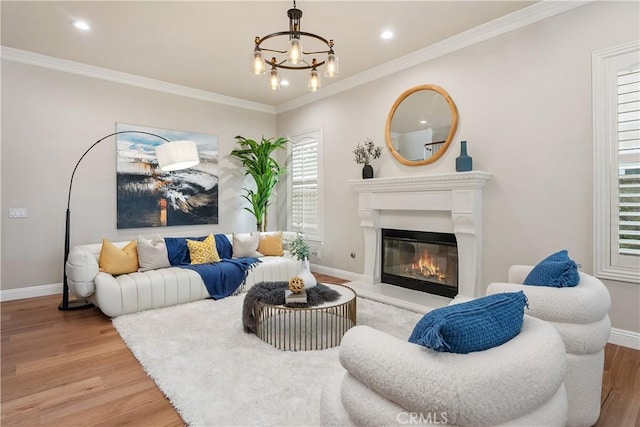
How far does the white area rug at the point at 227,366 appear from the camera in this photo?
1938mm

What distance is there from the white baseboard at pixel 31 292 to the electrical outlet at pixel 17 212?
0.91 m

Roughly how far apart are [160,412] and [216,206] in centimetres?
417

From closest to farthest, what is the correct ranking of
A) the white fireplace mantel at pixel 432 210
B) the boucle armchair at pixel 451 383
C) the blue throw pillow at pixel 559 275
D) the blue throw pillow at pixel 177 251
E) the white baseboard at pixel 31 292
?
the boucle armchair at pixel 451 383 < the blue throw pillow at pixel 559 275 < the white fireplace mantel at pixel 432 210 < the white baseboard at pixel 31 292 < the blue throw pillow at pixel 177 251

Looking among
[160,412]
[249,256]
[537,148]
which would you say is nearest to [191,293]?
[249,256]

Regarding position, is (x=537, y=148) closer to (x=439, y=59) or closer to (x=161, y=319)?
(x=439, y=59)

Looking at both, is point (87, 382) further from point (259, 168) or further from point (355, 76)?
point (355, 76)

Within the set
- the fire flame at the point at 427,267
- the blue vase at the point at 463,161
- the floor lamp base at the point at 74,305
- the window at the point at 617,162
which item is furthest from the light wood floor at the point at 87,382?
the blue vase at the point at 463,161

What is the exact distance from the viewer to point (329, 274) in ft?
18.2

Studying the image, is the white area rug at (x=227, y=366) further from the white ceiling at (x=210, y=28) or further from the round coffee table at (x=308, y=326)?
the white ceiling at (x=210, y=28)

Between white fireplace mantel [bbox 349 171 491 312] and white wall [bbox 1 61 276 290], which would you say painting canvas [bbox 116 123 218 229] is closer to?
white wall [bbox 1 61 276 290]

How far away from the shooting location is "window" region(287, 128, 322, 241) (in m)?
5.75

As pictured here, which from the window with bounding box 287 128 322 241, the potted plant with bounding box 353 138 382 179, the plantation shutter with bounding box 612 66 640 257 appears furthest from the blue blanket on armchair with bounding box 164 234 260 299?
the plantation shutter with bounding box 612 66 640 257

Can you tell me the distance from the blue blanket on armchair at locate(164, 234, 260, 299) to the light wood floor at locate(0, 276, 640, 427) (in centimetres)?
110

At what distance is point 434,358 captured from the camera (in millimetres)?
1017
